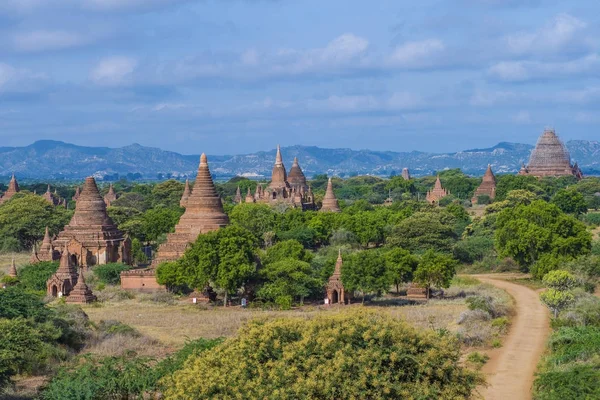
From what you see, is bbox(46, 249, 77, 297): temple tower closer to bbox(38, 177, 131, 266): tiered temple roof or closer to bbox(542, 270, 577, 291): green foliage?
bbox(38, 177, 131, 266): tiered temple roof

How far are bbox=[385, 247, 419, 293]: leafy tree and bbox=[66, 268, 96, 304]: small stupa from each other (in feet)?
47.0

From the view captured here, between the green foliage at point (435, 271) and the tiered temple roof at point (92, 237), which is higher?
the tiered temple roof at point (92, 237)

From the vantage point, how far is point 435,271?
44.2 meters

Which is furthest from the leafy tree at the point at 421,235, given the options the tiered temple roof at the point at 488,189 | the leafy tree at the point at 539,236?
the tiered temple roof at the point at 488,189

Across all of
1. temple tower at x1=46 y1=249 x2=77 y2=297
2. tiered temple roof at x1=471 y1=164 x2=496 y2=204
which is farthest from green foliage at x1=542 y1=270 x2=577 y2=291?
tiered temple roof at x1=471 y1=164 x2=496 y2=204

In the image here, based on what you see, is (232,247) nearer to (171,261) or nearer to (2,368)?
(171,261)

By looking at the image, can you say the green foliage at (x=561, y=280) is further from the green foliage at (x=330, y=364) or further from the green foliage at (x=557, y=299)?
the green foliage at (x=330, y=364)

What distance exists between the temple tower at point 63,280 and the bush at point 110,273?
383 centimetres

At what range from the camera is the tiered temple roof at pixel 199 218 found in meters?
54.2

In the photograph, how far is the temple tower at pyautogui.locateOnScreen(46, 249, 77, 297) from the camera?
157 feet

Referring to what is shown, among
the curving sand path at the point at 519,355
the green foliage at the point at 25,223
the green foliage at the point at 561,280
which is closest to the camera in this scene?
the curving sand path at the point at 519,355

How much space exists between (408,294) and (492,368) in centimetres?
1779

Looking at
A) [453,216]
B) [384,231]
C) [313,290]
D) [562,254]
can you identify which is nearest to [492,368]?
[313,290]

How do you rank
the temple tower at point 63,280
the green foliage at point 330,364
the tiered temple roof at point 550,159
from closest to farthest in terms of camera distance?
the green foliage at point 330,364, the temple tower at point 63,280, the tiered temple roof at point 550,159
